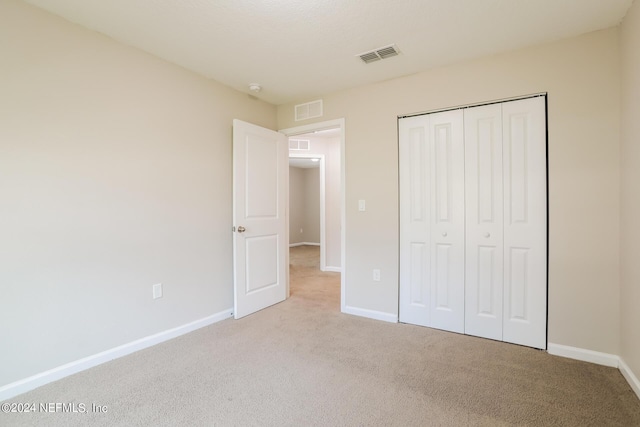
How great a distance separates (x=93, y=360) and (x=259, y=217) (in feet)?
5.96

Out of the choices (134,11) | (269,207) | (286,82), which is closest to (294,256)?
(269,207)

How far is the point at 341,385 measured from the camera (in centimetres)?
191

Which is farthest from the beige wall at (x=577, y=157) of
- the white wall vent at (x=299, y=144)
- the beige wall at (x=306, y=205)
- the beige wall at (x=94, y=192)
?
the beige wall at (x=306, y=205)

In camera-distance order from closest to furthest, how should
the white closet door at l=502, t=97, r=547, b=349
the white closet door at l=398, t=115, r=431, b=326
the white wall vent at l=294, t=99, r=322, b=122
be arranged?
the white closet door at l=502, t=97, r=547, b=349 → the white closet door at l=398, t=115, r=431, b=326 → the white wall vent at l=294, t=99, r=322, b=122

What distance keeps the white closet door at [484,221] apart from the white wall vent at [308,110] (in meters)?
1.54

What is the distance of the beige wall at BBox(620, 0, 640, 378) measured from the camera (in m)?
1.80

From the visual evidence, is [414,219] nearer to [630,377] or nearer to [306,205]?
[630,377]

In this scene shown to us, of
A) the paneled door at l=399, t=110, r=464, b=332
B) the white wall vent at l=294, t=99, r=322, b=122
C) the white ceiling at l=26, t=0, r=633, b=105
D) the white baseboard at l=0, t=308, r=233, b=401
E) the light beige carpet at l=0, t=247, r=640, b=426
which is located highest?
the white ceiling at l=26, t=0, r=633, b=105

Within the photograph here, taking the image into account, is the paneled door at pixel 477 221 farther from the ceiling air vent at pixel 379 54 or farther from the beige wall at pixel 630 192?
the ceiling air vent at pixel 379 54

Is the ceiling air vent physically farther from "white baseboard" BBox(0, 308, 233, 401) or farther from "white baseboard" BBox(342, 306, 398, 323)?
"white baseboard" BBox(0, 308, 233, 401)

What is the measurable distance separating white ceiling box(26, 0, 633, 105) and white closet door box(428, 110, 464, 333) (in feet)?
2.03

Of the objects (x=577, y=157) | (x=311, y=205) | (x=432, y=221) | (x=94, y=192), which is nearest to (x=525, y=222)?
(x=577, y=157)

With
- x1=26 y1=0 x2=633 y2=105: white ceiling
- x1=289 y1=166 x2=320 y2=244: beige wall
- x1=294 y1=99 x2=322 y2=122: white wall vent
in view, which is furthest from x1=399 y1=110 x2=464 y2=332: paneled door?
x1=289 y1=166 x2=320 y2=244: beige wall

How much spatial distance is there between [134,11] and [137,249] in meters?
1.66
